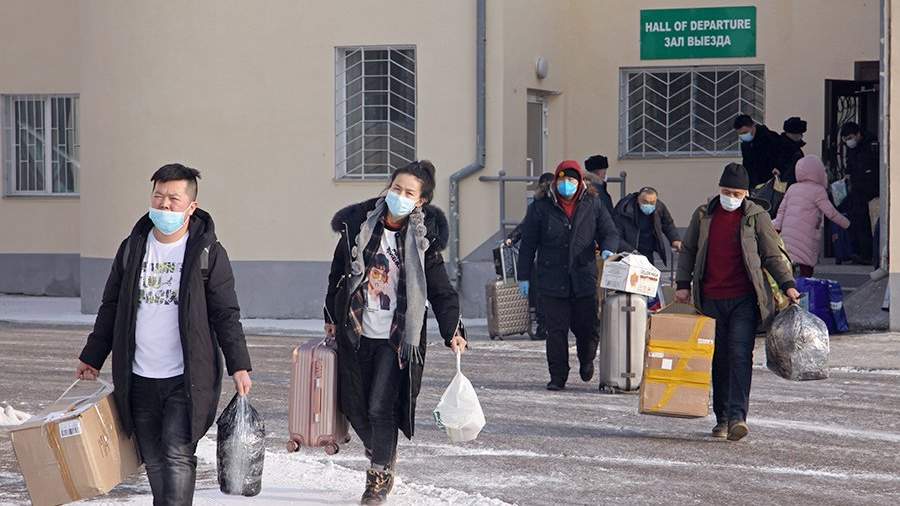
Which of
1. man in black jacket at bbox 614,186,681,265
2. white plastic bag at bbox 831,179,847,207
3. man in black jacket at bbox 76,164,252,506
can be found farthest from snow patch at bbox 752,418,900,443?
white plastic bag at bbox 831,179,847,207

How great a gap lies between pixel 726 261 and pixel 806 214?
708 centimetres

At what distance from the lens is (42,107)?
24.0 metres

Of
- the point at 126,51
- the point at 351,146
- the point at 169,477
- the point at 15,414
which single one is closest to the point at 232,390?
the point at 15,414

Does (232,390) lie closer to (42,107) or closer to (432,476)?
(432,476)

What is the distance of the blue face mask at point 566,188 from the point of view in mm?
13086

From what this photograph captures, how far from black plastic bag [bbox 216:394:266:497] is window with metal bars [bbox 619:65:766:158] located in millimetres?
14707

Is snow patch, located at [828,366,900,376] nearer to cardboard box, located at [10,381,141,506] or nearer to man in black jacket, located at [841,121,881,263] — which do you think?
man in black jacket, located at [841,121,881,263]

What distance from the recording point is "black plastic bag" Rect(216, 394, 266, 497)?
288 inches

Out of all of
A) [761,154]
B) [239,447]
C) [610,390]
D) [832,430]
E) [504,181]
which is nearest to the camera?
[239,447]

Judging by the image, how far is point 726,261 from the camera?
412 inches

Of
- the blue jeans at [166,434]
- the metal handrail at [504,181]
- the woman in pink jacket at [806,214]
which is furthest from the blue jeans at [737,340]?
the metal handrail at [504,181]

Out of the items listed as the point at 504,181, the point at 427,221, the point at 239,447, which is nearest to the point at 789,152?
the point at 504,181

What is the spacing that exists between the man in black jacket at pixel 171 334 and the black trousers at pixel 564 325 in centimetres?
609

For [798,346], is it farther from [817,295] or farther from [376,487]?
[817,295]
